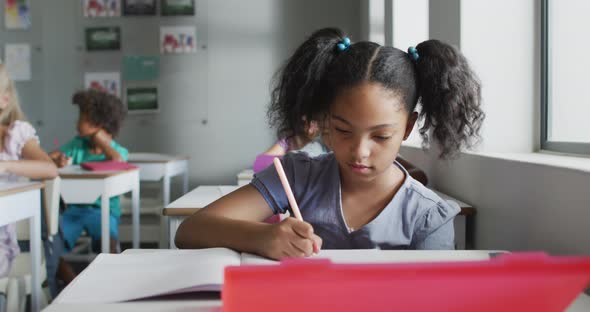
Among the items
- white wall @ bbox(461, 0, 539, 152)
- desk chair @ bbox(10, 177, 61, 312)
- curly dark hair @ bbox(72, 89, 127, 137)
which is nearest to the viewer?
white wall @ bbox(461, 0, 539, 152)

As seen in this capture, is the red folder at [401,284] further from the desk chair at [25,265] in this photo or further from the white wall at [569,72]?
the desk chair at [25,265]

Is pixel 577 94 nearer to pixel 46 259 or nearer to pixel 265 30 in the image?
pixel 46 259

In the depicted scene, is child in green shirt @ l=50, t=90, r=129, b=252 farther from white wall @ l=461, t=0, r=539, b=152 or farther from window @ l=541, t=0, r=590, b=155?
window @ l=541, t=0, r=590, b=155

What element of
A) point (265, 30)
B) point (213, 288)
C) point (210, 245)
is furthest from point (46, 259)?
point (265, 30)

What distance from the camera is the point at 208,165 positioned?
4.87 metres

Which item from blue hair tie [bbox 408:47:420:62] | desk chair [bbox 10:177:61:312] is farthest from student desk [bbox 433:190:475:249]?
desk chair [bbox 10:177:61:312]

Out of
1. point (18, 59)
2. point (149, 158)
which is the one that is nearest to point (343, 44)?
point (149, 158)

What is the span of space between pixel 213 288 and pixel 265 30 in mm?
4294

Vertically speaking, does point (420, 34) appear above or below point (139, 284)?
above

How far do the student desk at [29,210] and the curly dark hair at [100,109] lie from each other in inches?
72.2

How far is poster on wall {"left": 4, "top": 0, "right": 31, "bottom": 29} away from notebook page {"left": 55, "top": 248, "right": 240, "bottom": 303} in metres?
4.41

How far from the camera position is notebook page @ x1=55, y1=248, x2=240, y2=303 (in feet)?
2.24

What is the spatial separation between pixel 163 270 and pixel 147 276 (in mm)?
26

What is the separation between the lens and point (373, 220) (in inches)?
45.1
